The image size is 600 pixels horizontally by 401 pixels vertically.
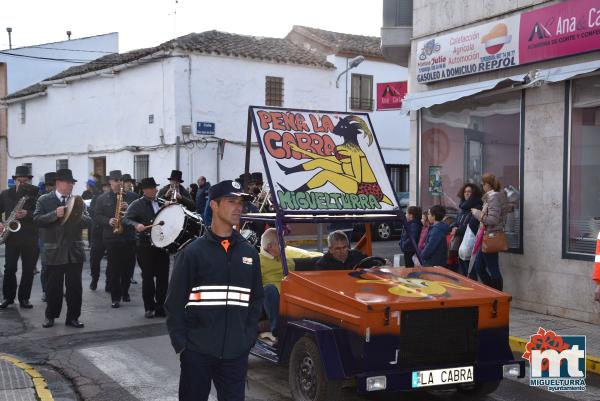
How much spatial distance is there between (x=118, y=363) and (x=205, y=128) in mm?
16838

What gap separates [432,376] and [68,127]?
27.9 metres

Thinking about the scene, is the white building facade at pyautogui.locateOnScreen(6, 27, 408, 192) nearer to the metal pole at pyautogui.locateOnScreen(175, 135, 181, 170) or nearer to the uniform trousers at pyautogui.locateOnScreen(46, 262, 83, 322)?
the metal pole at pyautogui.locateOnScreen(175, 135, 181, 170)

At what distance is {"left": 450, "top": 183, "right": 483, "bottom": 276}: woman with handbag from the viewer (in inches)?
415

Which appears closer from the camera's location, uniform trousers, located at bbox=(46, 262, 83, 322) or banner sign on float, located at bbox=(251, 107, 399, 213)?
banner sign on float, located at bbox=(251, 107, 399, 213)

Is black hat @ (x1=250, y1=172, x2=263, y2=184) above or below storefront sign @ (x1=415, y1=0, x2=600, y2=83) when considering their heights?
below

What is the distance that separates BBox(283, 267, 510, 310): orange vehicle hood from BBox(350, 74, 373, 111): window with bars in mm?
21662

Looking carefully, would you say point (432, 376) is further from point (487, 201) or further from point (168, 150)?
point (168, 150)

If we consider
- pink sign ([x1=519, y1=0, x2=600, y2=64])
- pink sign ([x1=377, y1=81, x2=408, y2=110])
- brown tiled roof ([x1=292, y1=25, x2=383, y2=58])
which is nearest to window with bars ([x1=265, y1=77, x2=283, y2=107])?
brown tiled roof ([x1=292, y1=25, x2=383, y2=58])

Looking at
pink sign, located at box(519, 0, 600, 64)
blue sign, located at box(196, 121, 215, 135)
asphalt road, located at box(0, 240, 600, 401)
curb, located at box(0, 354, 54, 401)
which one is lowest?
asphalt road, located at box(0, 240, 600, 401)

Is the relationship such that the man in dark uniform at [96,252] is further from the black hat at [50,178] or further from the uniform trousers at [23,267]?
the uniform trousers at [23,267]

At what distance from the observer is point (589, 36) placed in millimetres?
9305

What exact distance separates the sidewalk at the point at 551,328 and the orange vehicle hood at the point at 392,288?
2.26 meters

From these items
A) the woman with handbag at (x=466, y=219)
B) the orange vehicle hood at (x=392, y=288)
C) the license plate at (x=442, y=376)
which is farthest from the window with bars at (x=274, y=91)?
the license plate at (x=442, y=376)

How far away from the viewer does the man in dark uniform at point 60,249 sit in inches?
347
